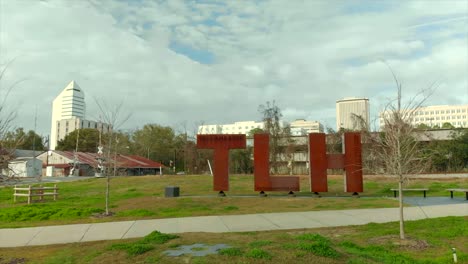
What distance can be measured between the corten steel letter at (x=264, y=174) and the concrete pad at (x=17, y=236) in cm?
1117

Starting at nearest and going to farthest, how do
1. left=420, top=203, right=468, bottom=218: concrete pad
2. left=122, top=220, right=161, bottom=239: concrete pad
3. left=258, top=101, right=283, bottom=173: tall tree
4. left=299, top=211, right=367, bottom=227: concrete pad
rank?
left=122, top=220, right=161, bottom=239: concrete pad < left=299, top=211, right=367, bottom=227: concrete pad < left=420, top=203, right=468, bottom=218: concrete pad < left=258, top=101, right=283, bottom=173: tall tree

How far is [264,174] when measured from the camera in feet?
66.1

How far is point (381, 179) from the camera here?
34938mm

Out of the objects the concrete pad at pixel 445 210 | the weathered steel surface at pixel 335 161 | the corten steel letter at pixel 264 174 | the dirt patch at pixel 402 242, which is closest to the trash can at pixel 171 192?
the corten steel letter at pixel 264 174

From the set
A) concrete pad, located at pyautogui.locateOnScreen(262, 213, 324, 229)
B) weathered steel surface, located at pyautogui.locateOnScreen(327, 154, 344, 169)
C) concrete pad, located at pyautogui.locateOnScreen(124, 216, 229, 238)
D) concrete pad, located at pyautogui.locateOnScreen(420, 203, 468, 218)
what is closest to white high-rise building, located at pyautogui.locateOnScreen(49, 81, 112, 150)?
weathered steel surface, located at pyautogui.locateOnScreen(327, 154, 344, 169)

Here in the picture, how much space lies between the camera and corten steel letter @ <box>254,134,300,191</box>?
20.1 meters

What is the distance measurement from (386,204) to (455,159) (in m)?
44.4

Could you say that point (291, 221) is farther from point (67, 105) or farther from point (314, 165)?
point (67, 105)

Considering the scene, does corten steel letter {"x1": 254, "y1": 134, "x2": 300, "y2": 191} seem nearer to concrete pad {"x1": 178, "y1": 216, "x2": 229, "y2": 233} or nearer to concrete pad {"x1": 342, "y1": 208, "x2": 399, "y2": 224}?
concrete pad {"x1": 342, "y1": 208, "x2": 399, "y2": 224}

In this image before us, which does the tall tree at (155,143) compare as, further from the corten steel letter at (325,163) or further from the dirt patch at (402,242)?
the dirt patch at (402,242)

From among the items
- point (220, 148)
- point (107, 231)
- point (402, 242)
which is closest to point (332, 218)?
point (402, 242)

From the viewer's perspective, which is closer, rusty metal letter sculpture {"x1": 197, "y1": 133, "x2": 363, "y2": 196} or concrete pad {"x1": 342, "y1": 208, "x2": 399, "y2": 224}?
concrete pad {"x1": 342, "y1": 208, "x2": 399, "y2": 224}

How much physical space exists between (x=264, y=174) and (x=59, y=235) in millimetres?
11508

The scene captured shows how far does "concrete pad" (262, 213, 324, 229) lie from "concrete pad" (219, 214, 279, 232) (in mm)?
258
